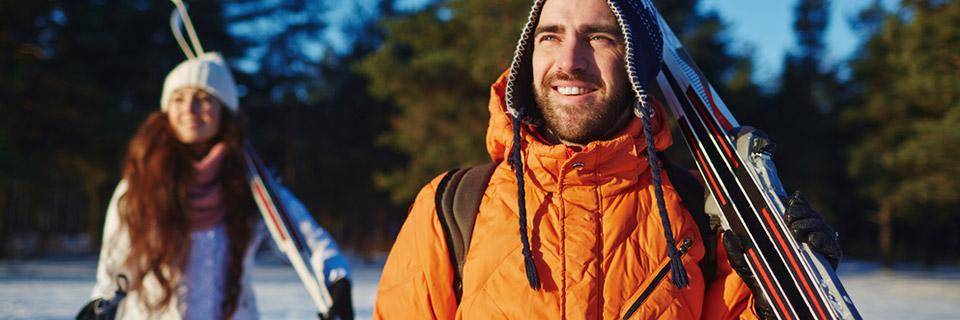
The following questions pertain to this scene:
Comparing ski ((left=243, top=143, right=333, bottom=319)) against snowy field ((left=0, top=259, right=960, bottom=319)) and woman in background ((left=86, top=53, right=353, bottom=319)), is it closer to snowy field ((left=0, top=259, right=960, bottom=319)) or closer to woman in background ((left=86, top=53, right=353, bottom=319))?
woman in background ((left=86, top=53, right=353, bottom=319))

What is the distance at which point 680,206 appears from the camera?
5.43 feet

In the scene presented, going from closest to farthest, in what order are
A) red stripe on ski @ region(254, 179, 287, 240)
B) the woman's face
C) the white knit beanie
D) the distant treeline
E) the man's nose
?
1. the man's nose
2. red stripe on ski @ region(254, 179, 287, 240)
3. the woman's face
4. the white knit beanie
5. the distant treeline

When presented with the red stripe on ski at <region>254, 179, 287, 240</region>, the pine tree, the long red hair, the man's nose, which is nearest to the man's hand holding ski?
the man's nose

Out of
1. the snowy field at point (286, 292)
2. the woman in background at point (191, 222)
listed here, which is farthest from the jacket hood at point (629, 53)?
the snowy field at point (286, 292)

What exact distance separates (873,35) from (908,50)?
4128mm

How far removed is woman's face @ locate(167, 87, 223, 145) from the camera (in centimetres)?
343

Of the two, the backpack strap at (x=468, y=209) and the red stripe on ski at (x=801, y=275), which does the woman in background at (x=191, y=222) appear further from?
the red stripe on ski at (x=801, y=275)

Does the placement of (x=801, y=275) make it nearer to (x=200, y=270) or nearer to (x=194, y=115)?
(x=200, y=270)

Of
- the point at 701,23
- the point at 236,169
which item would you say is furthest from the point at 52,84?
the point at 701,23

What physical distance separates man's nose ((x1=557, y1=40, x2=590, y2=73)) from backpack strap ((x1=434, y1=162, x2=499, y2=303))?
1.05ft

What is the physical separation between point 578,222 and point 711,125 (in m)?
0.43

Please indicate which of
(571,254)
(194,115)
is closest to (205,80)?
(194,115)

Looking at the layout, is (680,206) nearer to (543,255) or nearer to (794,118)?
(543,255)

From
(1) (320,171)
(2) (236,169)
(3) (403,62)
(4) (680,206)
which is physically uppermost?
(3) (403,62)
